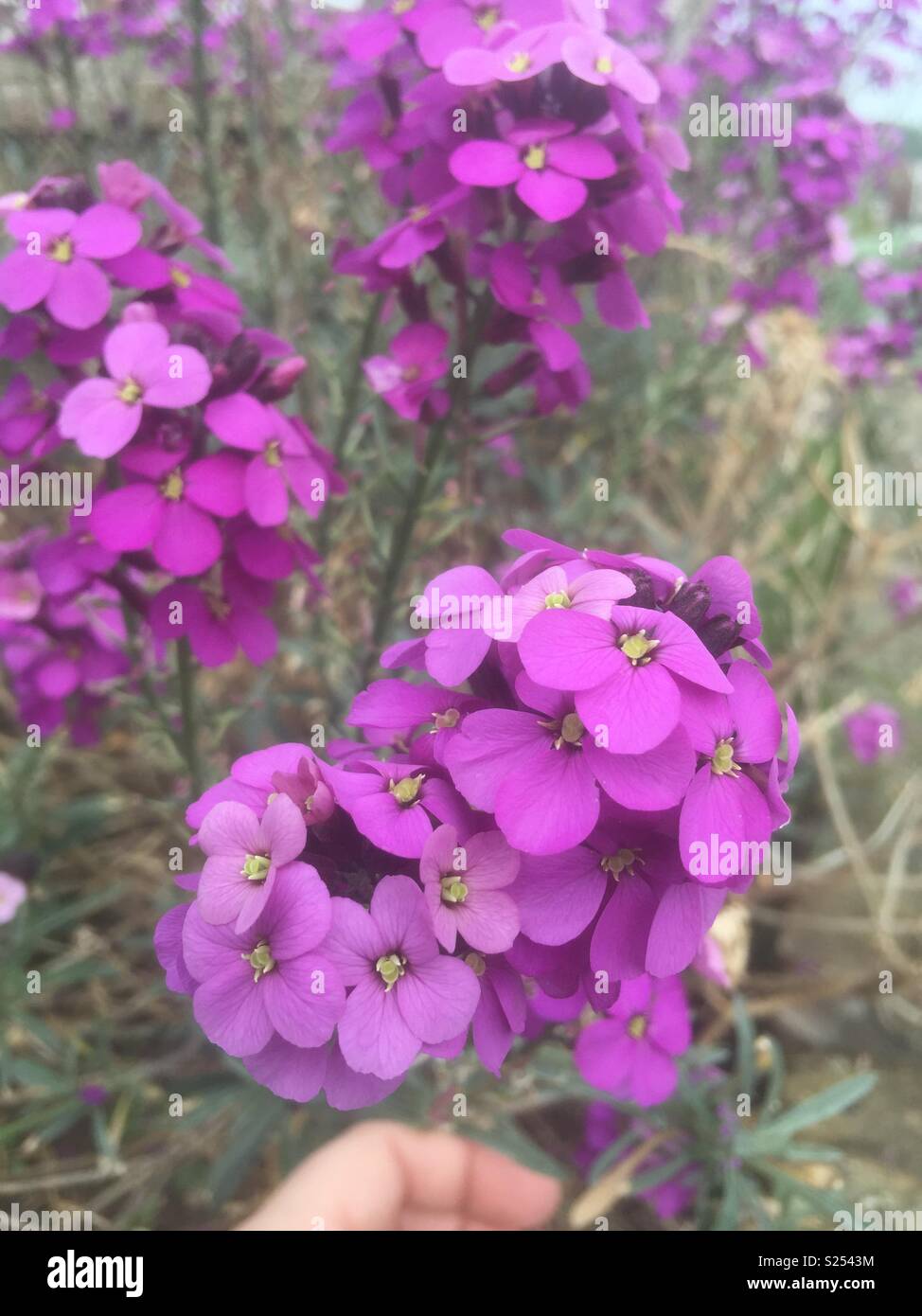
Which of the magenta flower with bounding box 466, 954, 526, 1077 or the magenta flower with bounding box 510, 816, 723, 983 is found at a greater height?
the magenta flower with bounding box 510, 816, 723, 983

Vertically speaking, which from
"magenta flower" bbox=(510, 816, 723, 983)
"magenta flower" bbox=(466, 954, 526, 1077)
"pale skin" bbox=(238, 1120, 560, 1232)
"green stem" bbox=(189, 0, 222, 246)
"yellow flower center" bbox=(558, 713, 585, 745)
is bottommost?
"pale skin" bbox=(238, 1120, 560, 1232)

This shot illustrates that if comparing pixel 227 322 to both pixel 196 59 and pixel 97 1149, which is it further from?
pixel 97 1149

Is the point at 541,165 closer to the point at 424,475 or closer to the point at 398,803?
the point at 424,475

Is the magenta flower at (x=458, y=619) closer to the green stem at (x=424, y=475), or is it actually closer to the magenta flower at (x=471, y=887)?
the magenta flower at (x=471, y=887)

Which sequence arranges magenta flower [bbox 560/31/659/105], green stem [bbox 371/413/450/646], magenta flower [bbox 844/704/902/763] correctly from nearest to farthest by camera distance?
magenta flower [bbox 560/31/659/105] < green stem [bbox 371/413/450/646] < magenta flower [bbox 844/704/902/763]

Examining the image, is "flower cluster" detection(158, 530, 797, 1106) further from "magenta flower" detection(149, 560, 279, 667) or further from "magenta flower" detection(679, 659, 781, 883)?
"magenta flower" detection(149, 560, 279, 667)

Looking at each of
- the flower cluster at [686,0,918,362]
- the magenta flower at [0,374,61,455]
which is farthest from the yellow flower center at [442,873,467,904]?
the flower cluster at [686,0,918,362]

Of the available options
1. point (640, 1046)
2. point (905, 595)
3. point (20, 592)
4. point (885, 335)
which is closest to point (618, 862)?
point (640, 1046)
